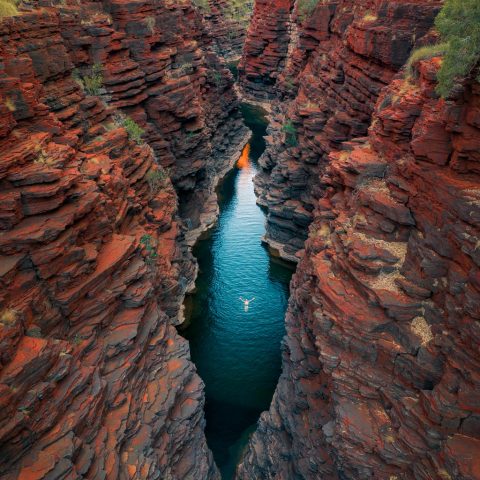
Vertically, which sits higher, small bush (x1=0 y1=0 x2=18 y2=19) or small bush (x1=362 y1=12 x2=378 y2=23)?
small bush (x1=0 y1=0 x2=18 y2=19)

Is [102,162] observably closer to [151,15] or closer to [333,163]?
[333,163]

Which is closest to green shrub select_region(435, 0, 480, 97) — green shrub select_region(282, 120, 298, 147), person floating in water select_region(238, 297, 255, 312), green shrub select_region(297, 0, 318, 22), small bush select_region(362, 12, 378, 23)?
small bush select_region(362, 12, 378, 23)

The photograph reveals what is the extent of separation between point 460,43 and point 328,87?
27.4m

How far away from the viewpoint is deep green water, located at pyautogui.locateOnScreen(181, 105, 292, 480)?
30938 millimetres

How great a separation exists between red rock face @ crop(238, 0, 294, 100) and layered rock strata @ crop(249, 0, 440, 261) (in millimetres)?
27201

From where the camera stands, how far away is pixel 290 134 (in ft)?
165

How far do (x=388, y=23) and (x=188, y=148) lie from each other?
24.1m

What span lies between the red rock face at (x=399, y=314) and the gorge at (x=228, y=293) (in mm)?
89

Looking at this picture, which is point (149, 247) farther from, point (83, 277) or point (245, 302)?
point (245, 302)

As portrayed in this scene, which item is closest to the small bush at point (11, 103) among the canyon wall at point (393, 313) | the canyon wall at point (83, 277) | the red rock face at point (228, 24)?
the canyon wall at point (83, 277)

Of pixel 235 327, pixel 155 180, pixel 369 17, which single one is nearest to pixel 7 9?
pixel 155 180

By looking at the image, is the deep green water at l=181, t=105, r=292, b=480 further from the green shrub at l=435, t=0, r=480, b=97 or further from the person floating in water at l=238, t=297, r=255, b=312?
the green shrub at l=435, t=0, r=480, b=97

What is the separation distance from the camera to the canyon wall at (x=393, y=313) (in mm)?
16000

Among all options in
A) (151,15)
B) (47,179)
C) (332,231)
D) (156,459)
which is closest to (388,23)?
(332,231)
